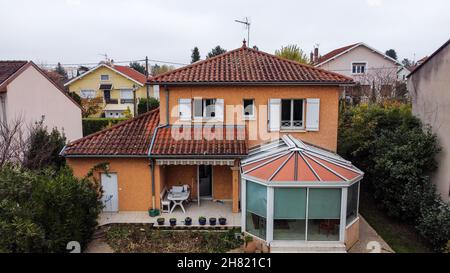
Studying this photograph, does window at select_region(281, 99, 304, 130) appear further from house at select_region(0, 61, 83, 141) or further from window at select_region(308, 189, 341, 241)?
house at select_region(0, 61, 83, 141)

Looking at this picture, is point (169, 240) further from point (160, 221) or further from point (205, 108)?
point (205, 108)

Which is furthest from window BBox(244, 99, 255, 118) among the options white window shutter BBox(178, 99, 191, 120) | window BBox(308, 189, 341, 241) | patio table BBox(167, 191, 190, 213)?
window BBox(308, 189, 341, 241)

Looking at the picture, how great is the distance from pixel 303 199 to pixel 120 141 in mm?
12209

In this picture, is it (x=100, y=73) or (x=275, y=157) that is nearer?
(x=275, y=157)

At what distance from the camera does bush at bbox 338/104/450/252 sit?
1861cm

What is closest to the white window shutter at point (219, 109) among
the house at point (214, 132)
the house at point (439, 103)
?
the house at point (214, 132)

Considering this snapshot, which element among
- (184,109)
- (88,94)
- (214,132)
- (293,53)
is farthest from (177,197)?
(88,94)

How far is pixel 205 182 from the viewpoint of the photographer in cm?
2372

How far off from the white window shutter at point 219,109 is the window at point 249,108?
4.93 ft

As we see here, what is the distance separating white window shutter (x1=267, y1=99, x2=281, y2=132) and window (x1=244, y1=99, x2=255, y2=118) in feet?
3.69

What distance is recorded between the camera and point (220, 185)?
23.3m
